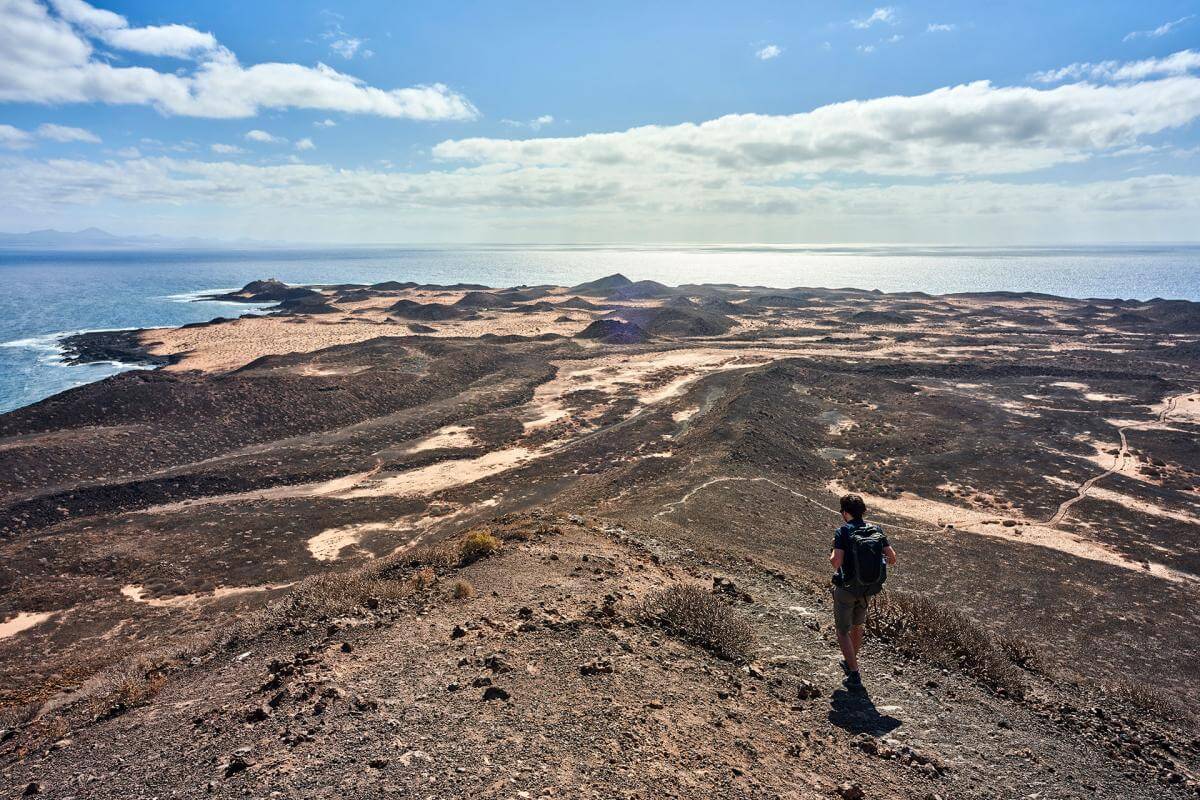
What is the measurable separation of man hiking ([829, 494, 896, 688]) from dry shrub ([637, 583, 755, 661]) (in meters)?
1.69

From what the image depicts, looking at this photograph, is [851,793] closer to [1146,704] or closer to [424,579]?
[1146,704]

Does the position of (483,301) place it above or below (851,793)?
above

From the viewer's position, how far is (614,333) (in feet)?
227

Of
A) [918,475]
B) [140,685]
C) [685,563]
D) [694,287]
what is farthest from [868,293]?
[140,685]

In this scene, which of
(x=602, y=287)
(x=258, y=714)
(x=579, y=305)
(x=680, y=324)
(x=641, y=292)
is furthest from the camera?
(x=602, y=287)

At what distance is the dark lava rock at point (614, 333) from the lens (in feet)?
223

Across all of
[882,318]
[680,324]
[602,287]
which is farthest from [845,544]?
[602,287]

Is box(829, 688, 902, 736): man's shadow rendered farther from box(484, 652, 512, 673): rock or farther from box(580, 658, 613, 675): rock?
box(484, 652, 512, 673): rock

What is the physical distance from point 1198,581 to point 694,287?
12063 cm

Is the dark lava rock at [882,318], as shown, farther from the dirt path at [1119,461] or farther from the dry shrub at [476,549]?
the dry shrub at [476,549]

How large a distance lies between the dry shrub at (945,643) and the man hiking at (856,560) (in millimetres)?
2085

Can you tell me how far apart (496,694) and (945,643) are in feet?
23.0

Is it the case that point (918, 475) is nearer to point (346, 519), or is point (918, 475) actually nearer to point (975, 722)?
point (975, 722)

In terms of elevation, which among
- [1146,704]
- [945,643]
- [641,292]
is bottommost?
[1146,704]
